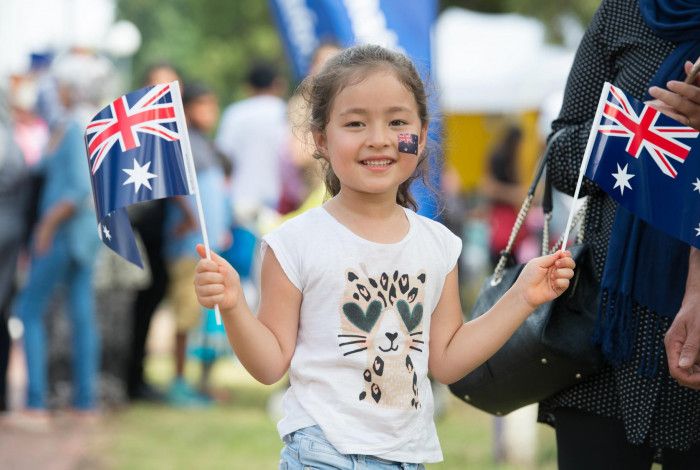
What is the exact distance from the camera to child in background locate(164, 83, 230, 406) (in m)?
8.75

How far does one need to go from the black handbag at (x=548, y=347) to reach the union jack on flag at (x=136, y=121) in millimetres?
1030

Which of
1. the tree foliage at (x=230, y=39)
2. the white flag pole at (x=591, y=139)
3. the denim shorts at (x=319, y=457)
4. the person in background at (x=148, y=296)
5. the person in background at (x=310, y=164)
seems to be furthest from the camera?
the tree foliage at (x=230, y=39)

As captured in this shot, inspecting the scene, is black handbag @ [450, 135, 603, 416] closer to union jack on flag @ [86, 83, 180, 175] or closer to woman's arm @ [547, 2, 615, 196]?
woman's arm @ [547, 2, 615, 196]

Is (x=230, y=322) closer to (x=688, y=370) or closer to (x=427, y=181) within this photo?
(x=427, y=181)

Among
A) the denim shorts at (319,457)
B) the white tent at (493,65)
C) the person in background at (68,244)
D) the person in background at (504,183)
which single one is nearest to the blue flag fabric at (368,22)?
the person in background at (68,244)

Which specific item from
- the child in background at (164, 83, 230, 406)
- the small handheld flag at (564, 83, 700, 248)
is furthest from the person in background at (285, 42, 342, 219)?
the small handheld flag at (564, 83, 700, 248)

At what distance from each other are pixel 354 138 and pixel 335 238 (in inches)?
9.4

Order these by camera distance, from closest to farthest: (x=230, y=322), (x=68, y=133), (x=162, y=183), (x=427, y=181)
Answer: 1. (x=230, y=322)
2. (x=162, y=183)
3. (x=427, y=181)
4. (x=68, y=133)

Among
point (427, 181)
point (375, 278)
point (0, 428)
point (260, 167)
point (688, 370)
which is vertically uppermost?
point (260, 167)

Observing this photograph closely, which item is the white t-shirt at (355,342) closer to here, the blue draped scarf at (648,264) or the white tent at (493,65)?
the blue draped scarf at (648,264)

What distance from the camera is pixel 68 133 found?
7.93 metres

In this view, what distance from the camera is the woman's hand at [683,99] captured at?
306 cm

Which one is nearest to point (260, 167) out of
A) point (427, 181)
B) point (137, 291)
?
point (137, 291)

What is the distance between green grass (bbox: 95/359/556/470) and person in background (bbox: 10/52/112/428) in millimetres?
499
